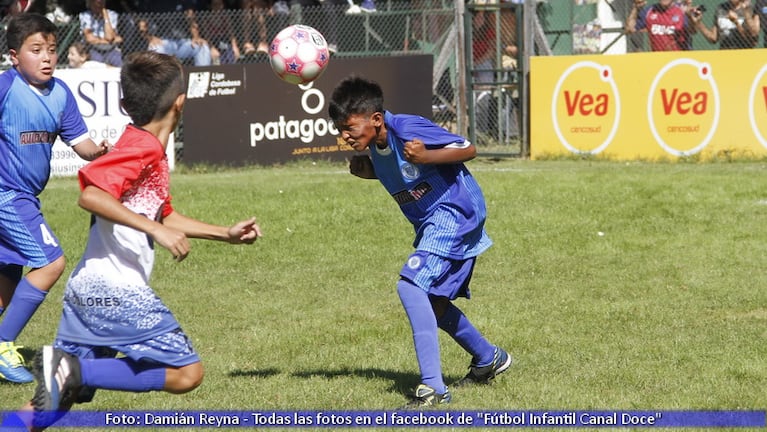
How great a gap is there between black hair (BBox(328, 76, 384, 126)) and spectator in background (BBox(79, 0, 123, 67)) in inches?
432

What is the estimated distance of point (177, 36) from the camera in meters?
16.5

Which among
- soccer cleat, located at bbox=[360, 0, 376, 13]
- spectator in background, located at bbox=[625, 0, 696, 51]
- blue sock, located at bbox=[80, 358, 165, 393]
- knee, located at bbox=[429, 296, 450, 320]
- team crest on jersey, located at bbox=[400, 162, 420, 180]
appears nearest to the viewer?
blue sock, located at bbox=[80, 358, 165, 393]

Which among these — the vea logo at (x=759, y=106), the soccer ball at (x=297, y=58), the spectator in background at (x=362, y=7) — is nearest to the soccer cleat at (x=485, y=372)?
the soccer ball at (x=297, y=58)

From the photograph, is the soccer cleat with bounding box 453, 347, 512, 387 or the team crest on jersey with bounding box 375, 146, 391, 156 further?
the soccer cleat with bounding box 453, 347, 512, 387

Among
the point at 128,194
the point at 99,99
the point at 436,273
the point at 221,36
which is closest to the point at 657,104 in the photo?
the point at 221,36

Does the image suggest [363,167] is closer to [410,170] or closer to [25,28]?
[410,170]

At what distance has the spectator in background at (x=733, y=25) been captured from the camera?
1592cm

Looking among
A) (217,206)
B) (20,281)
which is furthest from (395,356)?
(217,206)

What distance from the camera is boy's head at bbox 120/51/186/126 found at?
460cm

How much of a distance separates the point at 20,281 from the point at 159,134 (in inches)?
91.3

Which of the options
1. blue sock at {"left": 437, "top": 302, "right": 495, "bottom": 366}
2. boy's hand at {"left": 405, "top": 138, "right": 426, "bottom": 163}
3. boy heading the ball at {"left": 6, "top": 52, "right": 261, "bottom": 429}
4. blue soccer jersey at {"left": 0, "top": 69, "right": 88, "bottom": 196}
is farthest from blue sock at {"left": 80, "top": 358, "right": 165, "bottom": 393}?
blue soccer jersey at {"left": 0, "top": 69, "right": 88, "bottom": 196}

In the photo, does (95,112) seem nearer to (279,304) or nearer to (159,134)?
(279,304)

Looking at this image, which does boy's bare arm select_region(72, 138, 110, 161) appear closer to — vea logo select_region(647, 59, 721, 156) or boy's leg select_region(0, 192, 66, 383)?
boy's leg select_region(0, 192, 66, 383)

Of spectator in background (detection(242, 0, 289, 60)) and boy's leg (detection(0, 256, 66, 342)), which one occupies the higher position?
spectator in background (detection(242, 0, 289, 60))
